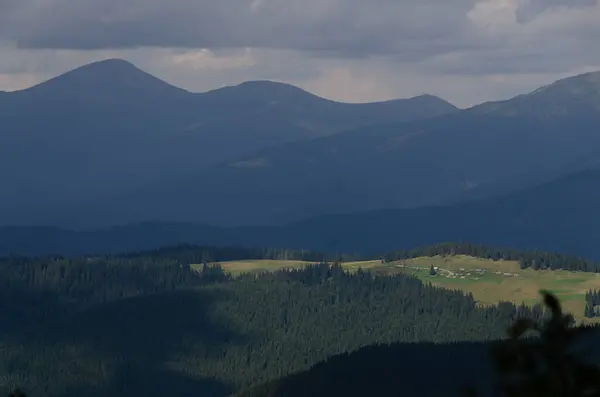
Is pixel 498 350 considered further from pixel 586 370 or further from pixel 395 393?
pixel 395 393

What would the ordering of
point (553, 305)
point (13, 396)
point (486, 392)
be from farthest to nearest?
point (486, 392)
point (13, 396)
point (553, 305)

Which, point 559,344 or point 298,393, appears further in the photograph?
point 298,393

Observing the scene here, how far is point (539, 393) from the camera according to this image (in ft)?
80.0

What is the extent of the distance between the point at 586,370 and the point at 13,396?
819 inches

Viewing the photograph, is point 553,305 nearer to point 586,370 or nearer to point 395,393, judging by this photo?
point 586,370

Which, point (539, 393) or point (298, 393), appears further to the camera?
point (298, 393)

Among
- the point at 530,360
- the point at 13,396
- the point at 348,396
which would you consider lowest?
the point at 348,396

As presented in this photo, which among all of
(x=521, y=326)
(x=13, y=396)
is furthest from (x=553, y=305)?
(x=13, y=396)

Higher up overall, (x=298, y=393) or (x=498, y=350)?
(x=498, y=350)

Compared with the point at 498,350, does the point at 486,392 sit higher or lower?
lower

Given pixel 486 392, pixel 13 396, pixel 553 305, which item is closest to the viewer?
pixel 553 305

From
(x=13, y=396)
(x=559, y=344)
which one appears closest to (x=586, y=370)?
(x=559, y=344)

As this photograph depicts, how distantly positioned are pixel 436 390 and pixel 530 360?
17485cm

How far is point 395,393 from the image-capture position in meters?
198
